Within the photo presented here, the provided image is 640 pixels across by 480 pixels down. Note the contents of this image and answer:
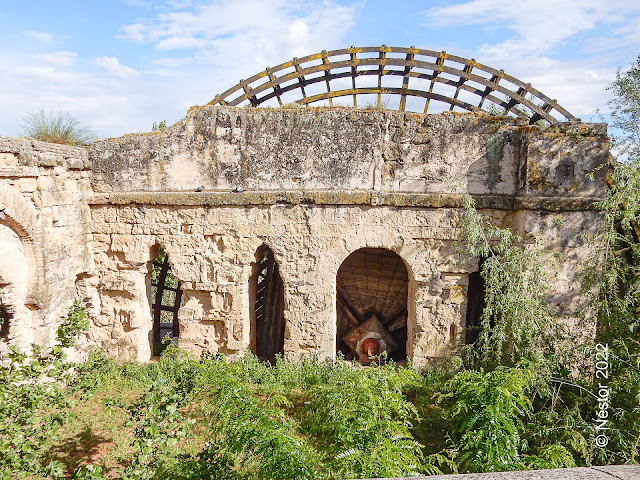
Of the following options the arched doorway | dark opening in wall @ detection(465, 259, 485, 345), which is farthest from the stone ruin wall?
the arched doorway

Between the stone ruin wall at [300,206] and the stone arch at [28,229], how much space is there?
0.11 feet

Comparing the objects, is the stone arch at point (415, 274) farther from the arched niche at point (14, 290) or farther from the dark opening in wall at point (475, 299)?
the arched niche at point (14, 290)

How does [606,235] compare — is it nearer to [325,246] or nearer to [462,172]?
[462,172]

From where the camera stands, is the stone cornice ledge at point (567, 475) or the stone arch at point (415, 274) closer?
the stone cornice ledge at point (567, 475)

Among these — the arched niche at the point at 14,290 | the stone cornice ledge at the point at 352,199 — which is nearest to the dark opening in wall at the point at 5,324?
the arched niche at the point at 14,290

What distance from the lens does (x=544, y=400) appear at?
19.8ft

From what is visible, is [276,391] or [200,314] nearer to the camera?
[276,391]

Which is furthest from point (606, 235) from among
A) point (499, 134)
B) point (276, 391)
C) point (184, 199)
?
point (184, 199)

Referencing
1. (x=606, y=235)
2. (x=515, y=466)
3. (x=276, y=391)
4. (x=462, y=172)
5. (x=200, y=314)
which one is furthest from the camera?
(x=200, y=314)

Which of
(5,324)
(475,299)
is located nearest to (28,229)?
(5,324)

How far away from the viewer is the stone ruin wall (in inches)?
270

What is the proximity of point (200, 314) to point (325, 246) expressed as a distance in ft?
8.32

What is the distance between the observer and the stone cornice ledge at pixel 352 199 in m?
6.80

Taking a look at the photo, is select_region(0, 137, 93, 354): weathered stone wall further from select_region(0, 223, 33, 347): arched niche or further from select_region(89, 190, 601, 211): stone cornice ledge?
select_region(89, 190, 601, 211): stone cornice ledge
